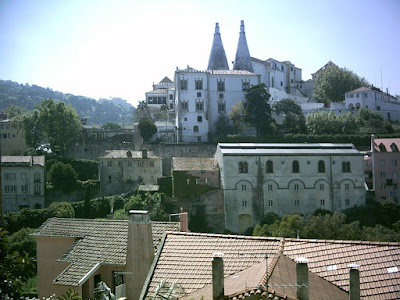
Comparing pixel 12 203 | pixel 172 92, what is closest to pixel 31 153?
pixel 12 203

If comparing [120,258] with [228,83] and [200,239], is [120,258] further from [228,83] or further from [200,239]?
[228,83]

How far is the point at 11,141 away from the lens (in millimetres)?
67875

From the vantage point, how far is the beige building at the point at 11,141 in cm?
6681

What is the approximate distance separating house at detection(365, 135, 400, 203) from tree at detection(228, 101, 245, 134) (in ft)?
49.4

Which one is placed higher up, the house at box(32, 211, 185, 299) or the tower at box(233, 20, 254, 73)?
the tower at box(233, 20, 254, 73)

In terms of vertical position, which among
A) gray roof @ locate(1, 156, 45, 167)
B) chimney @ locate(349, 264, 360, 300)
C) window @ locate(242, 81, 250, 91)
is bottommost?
chimney @ locate(349, 264, 360, 300)

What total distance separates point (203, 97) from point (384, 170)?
21.9 m

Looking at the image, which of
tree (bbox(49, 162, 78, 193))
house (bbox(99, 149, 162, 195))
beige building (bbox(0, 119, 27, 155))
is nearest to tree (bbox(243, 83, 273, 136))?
house (bbox(99, 149, 162, 195))

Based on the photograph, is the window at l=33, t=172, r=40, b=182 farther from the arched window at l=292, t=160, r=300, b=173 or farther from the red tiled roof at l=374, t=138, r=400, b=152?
the red tiled roof at l=374, t=138, r=400, b=152

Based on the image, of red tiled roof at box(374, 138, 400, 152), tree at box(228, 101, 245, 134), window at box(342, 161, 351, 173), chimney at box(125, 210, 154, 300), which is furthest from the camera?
tree at box(228, 101, 245, 134)

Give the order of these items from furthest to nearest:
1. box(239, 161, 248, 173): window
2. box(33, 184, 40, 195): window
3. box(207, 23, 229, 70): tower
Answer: box(207, 23, 229, 70): tower < box(33, 184, 40, 195): window < box(239, 161, 248, 173): window

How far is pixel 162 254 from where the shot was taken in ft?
48.9

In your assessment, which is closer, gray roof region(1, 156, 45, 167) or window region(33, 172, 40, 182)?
window region(33, 172, 40, 182)

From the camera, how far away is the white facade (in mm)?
65625
